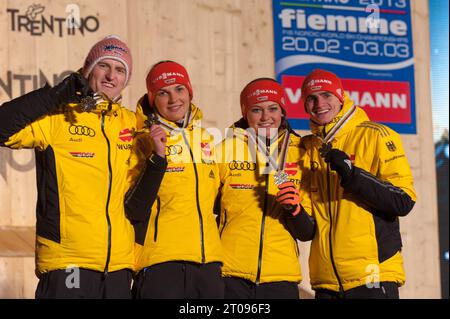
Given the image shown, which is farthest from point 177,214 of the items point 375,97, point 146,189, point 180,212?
point 375,97

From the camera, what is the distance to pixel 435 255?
8898 millimetres

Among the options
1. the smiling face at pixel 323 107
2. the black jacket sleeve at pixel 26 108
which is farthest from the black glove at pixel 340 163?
the black jacket sleeve at pixel 26 108

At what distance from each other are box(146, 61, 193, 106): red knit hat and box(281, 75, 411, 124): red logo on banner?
3.59m

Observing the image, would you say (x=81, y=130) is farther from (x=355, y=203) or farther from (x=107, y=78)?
(x=355, y=203)

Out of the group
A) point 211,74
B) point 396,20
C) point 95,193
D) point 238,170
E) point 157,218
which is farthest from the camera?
point 396,20

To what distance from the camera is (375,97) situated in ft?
28.1

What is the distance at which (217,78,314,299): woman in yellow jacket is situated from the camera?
4641mm

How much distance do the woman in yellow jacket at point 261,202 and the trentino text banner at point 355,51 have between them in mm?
3245

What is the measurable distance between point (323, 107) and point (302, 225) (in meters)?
0.70

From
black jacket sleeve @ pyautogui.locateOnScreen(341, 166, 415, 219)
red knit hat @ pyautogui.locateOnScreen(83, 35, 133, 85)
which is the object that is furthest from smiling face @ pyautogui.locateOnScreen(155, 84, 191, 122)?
black jacket sleeve @ pyautogui.locateOnScreen(341, 166, 415, 219)

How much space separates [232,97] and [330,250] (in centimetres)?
362

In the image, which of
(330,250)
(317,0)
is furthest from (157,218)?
(317,0)

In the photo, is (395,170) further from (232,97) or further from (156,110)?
(232,97)

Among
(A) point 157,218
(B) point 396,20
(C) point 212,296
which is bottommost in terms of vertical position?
(C) point 212,296
